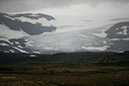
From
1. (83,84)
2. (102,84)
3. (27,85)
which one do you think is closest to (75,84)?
(83,84)

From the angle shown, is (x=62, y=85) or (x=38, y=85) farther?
(x=62, y=85)

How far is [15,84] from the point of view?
1876 inches

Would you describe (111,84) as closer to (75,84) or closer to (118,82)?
(118,82)

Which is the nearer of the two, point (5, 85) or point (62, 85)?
point (5, 85)

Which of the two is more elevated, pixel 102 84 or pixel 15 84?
pixel 15 84

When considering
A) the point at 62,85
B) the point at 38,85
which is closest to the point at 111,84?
the point at 62,85

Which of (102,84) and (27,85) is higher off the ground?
(27,85)

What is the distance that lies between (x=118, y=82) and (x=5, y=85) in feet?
114

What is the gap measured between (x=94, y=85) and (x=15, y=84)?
24.3 meters

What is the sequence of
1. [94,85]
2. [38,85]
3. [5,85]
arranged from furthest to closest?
[94,85], [38,85], [5,85]

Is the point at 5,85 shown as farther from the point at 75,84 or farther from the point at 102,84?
the point at 102,84

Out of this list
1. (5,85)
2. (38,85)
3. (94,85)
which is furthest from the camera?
(94,85)

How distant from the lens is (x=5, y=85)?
154ft

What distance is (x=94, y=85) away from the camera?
60.8 metres
